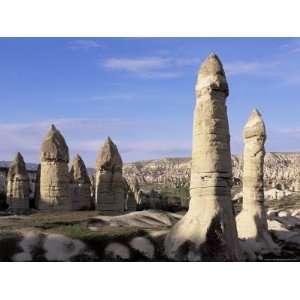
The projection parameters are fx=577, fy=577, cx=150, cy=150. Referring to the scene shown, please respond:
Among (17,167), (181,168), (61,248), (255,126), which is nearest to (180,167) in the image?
(181,168)

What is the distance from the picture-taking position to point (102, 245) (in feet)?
56.7

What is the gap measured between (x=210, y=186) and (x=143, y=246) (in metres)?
2.76

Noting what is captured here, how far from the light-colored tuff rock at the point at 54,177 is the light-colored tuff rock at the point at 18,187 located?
20.2 feet

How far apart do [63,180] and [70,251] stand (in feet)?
35.6

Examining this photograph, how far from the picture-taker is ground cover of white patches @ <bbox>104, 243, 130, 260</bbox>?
56.2ft

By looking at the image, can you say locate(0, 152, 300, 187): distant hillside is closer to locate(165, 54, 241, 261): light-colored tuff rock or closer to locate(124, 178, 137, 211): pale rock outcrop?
locate(124, 178, 137, 211): pale rock outcrop

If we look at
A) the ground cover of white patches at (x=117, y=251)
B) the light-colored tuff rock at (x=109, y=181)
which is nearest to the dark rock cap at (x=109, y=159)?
the light-colored tuff rock at (x=109, y=181)

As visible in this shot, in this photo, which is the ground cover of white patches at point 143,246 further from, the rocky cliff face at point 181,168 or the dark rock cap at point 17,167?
the rocky cliff face at point 181,168

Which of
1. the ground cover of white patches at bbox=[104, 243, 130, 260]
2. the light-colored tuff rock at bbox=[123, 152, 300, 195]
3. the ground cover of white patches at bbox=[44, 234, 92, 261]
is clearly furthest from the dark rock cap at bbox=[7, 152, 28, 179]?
the light-colored tuff rock at bbox=[123, 152, 300, 195]

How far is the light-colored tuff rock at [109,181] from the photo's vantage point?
28734mm

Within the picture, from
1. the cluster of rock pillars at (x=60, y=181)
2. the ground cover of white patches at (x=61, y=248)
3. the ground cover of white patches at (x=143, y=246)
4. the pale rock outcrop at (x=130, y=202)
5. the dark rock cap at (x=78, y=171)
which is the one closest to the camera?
the ground cover of white patches at (x=61, y=248)

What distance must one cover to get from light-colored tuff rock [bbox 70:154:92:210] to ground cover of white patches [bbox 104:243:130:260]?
18.3 metres

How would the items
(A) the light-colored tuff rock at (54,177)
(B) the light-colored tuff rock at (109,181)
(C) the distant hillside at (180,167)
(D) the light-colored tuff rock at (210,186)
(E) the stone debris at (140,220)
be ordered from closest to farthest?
(D) the light-colored tuff rock at (210,186), (E) the stone debris at (140,220), (A) the light-colored tuff rock at (54,177), (B) the light-colored tuff rock at (109,181), (C) the distant hillside at (180,167)

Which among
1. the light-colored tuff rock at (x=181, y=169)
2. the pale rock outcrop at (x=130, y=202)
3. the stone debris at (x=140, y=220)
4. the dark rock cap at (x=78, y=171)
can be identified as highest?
the light-colored tuff rock at (x=181, y=169)
